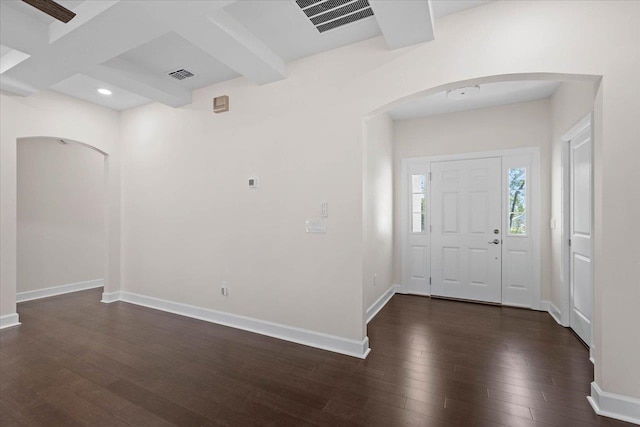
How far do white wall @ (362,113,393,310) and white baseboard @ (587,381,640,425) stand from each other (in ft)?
6.95

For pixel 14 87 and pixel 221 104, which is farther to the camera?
pixel 221 104

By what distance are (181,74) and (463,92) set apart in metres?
3.56

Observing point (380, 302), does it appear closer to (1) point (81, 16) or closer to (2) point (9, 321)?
(1) point (81, 16)

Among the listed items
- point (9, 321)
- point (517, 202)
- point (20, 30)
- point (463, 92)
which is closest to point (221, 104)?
point (20, 30)

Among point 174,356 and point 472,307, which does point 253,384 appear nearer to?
point 174,356

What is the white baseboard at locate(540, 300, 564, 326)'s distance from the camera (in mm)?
3766

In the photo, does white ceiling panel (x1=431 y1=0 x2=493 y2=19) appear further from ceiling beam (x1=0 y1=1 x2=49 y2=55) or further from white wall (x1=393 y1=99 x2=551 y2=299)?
ceiling beam (x1=0 y1=1 x2=49 y2=55)

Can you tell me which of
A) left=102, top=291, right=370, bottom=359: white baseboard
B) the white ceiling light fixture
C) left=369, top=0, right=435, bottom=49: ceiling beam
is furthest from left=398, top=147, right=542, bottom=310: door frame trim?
left=369, top=0, right=435, bottom=49: ceiling beam

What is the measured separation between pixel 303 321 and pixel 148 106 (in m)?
4.07

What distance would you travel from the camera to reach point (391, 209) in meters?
5.09

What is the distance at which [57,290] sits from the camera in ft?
16.9

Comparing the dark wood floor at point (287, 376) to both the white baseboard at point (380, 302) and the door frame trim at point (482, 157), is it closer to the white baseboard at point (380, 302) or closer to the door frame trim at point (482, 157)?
the white baseboard at point (380, 302)

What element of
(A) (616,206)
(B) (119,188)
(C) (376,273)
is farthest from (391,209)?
(B) (119,188)

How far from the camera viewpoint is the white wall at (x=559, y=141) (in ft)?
10.2
